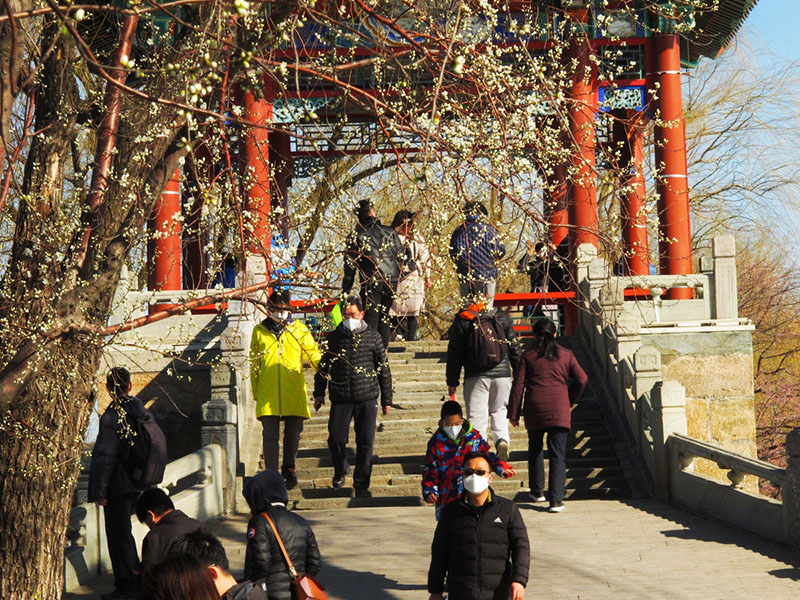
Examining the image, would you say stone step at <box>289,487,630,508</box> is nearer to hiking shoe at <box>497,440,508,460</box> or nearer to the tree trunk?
hiking shoe at <box>497,440,508,460</box>

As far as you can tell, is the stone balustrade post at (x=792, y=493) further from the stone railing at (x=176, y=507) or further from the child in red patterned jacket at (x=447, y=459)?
the stone railing at (x=176, y=507)

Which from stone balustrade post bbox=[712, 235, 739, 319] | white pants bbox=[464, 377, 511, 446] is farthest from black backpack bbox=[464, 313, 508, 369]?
stone balustrade post bbox=[712, 235, 739, 319]

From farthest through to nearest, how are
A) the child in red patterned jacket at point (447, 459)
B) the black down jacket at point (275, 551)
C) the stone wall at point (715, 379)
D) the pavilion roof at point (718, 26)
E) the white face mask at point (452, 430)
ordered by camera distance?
the pavilion roof at point (718, 26)
the stone wall at point (715, 379)
the white face mask at point (452, 430)
the child in red patterned jacket at point (447, 459)
the black down jacket at point (275, 551)

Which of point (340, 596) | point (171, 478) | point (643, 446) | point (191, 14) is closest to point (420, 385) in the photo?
point (643, 446)

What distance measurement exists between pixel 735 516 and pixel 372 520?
3.10 meters

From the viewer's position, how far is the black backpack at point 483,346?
1075cm

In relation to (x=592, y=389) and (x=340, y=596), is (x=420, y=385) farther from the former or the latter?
(x=340, y=596)

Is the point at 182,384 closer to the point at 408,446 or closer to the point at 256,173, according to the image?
the point at 408,446

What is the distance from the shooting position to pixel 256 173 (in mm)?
11430

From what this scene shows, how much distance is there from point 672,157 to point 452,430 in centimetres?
1038

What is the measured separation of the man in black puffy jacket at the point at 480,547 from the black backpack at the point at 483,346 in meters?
4.25

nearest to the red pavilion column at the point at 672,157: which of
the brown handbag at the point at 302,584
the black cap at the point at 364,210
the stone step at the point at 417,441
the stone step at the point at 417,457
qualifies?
the stone step at the point at 417,441

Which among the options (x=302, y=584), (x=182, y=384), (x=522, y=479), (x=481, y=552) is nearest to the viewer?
(x=302, y=584)

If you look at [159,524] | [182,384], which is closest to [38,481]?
[159,524]
